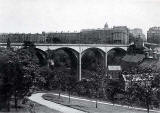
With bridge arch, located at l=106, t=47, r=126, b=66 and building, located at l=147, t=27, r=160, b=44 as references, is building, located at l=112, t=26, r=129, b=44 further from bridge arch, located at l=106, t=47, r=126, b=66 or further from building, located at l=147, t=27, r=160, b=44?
bridge arch, located at l=106, t=47, r=126, b=66

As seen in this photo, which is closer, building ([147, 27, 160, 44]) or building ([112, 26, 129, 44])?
building ([112, 26, 129, 44])

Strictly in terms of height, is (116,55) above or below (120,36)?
below

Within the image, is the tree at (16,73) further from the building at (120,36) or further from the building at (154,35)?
the building at (154,35)

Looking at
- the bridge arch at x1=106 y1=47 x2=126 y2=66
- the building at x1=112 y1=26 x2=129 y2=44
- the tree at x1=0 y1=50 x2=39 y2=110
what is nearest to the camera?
the tree at x1=0 y1=50 x2=39 y2=110

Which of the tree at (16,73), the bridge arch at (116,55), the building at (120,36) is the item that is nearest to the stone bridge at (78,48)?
the bridge arch at (116,55)

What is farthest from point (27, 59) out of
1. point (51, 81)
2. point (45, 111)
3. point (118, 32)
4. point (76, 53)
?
point (118, 32)

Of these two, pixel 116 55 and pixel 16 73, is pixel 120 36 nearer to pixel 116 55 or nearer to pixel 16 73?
pixel 116 55

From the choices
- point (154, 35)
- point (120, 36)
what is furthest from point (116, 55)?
point (154, 35)

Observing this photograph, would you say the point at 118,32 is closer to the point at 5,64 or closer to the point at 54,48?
the point at 54,48

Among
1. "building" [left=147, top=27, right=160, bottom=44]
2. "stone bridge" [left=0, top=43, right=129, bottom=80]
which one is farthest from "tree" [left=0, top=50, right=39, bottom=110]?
"building" [left=147, top=27, right=160, bottom=44]

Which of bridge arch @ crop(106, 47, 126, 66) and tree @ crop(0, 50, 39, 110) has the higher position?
bridge arch @ crop(106, 47, 126, 66)

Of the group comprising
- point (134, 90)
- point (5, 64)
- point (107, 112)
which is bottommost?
point (107, 112)
